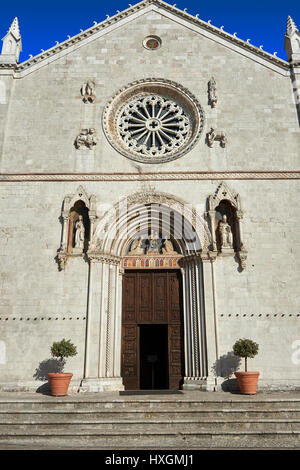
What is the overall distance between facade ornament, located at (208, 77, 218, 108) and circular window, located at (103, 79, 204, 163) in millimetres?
463

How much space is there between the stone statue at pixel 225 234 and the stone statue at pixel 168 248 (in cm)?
164

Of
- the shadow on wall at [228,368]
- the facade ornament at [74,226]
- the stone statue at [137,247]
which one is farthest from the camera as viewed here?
the stone statue at [137,247]

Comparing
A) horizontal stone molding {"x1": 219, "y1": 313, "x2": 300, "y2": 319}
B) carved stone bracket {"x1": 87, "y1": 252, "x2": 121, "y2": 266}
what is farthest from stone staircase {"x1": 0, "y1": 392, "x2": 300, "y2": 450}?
carved stone bracket {"x1": 87, "y1": 252, "x2": 121, "y2": 266}

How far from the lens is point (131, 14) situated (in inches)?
599

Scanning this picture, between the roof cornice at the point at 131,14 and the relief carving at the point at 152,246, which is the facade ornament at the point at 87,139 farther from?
the roof cornice at the point at 131,14

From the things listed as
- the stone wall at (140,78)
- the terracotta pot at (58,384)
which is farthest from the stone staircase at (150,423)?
the stone wall at (140,78)

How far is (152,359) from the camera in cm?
1323

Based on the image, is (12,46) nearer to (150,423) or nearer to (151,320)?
(151,320)

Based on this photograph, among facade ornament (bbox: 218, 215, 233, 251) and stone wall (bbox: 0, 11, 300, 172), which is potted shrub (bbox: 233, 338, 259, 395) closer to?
facade ornament (bbox: 218, 215, 233, 251)

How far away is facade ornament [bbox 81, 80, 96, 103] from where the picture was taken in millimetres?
13922

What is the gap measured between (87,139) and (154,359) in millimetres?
7822

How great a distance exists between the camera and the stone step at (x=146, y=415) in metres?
8.05
